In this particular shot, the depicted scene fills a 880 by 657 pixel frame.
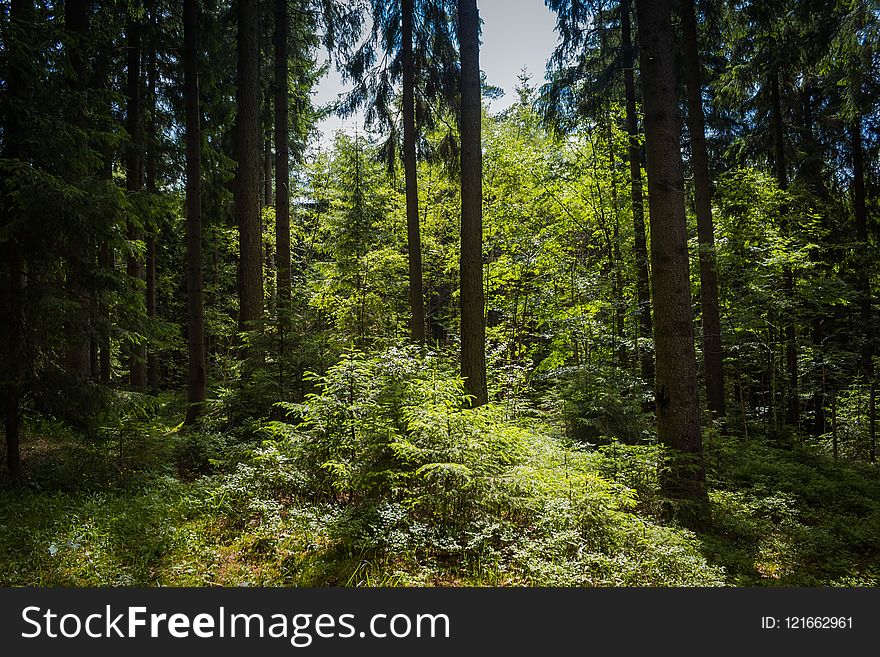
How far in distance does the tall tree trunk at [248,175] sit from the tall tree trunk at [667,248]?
7978 millimetres

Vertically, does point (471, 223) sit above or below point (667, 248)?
above

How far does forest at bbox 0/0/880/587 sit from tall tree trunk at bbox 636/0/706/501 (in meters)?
0.04

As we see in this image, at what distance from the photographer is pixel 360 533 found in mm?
4340

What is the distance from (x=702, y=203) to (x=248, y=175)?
10088 mm

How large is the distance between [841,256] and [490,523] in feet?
52.5

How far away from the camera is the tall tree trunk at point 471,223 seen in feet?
24.6

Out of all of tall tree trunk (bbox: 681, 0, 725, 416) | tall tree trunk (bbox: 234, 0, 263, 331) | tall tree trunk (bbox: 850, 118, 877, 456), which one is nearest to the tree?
tall tree trunk (bbox: 234, 0, 263, 331)

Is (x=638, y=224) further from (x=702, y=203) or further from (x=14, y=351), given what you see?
(x=14, y=351)

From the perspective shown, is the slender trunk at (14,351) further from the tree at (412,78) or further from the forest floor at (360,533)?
the tree at (412,78)

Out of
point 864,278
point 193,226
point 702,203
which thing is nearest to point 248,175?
point 193,226

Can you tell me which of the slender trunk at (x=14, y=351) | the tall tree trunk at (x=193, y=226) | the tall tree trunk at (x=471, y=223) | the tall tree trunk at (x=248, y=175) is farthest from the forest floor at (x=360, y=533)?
the tall tree trunk at (x=248, y=175)

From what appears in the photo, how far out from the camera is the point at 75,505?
494cm

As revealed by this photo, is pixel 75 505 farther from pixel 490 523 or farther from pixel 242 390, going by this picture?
pixel 490 523

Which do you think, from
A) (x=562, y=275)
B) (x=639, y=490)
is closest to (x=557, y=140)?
(x=562, y=275)
